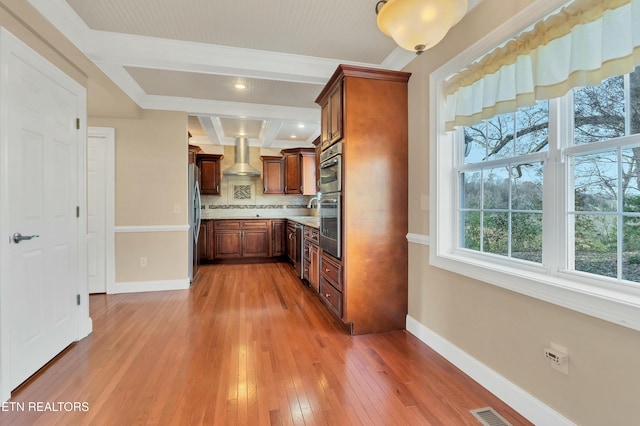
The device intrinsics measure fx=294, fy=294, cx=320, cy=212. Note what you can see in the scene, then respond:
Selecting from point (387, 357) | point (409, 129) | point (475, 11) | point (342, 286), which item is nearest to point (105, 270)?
point (342, 286)

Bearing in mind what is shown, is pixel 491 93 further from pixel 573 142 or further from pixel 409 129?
pixel 409 129

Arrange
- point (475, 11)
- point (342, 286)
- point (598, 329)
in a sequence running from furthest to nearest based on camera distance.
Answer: point (342, 286), point (475, 11), point (598, 329)

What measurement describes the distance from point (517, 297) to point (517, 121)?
3.43ft

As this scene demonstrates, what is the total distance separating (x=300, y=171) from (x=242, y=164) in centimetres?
118

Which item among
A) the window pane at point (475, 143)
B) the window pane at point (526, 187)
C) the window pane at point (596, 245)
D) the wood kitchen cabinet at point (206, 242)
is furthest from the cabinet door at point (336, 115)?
the wood kitchen cabinet at point (206, 242)

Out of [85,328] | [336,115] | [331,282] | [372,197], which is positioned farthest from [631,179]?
[85,328]

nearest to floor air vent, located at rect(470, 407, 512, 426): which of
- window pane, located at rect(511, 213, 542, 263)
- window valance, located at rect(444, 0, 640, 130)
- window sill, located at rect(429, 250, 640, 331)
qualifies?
window sill, located at rect(429, 250, 640, 331)

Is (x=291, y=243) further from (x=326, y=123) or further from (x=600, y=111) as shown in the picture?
(x=600, y=111)

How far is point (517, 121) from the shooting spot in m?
1.79

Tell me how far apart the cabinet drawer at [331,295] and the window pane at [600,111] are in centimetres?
204

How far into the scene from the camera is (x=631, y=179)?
4.11 feet

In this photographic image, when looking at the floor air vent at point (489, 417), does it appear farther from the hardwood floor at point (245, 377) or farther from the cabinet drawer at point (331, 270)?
the cabinet drawer at point (331, 270)

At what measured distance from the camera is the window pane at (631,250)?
1.24m

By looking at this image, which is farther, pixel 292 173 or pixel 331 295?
pixel 292 173
